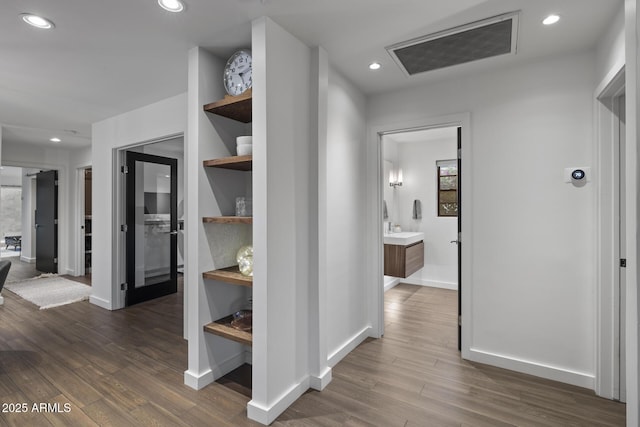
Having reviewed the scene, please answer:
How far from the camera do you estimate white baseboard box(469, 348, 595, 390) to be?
7.54 feet

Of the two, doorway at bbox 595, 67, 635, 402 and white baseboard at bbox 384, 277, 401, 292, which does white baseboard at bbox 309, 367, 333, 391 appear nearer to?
doorway at bbox 595, 67, 635, 402

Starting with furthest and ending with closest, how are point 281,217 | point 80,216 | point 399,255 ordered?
point 80,216
point 399,255
point 281,217

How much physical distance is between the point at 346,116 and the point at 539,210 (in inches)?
68.7

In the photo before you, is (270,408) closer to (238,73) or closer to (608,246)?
(238,73)

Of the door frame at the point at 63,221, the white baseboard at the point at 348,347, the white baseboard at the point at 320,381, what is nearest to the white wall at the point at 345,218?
the white baseboard at the point at 348,347

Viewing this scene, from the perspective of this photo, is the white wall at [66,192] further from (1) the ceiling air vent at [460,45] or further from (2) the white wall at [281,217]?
(1) the ceiling air vent at [460,45]

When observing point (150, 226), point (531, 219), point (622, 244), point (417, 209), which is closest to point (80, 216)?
point (150, 226)

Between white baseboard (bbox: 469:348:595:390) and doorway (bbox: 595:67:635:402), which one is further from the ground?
doorway (bbox: 595:67:635:402)

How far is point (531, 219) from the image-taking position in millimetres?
2479

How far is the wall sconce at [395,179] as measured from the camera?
536 centimetres

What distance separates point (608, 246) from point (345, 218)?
1869 mm

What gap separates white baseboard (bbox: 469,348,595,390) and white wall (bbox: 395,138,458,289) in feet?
8.14

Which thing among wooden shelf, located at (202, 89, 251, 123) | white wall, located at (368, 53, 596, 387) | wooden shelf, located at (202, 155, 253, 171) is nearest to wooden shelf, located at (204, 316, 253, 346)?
wooden shelf, located at (202, 155, 253, 171)

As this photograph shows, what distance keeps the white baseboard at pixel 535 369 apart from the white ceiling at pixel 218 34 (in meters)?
2.38
